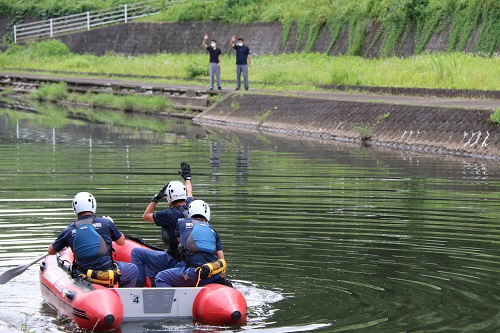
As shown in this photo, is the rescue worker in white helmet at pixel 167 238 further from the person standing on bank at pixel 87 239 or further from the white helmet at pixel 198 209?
the white helmet at pixel 198 209

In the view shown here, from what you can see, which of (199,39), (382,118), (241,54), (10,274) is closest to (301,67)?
(241,54)

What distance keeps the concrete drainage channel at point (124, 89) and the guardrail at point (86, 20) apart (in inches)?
575

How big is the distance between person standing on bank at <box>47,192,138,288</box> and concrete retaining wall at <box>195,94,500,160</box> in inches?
663

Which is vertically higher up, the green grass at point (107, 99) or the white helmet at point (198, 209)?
the white helmet at point (198, 209)

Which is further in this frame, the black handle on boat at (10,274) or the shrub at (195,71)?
the shrub at (195,71)

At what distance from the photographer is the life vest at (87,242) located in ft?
39.2

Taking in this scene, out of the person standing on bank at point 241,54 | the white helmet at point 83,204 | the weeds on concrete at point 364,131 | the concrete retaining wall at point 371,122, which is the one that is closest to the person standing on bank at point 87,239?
the white helmet at point 83,204

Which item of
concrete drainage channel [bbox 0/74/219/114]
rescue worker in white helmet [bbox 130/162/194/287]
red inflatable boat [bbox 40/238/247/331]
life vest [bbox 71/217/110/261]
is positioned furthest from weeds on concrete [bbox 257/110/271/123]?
red inflatable boat [bbox 40/238/247/331]

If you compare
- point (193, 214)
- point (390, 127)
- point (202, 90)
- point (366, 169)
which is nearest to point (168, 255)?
point (193, 214)

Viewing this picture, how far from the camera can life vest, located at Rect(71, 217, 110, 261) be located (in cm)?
1196

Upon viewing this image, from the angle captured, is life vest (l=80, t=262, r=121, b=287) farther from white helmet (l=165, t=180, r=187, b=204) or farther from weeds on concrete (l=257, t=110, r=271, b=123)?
weeds on concrete (l=257, t=110, r=271, b=123)

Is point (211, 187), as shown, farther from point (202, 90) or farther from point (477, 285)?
point (202, 90)

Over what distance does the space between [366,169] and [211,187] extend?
5.01m

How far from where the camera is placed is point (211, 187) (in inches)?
828
